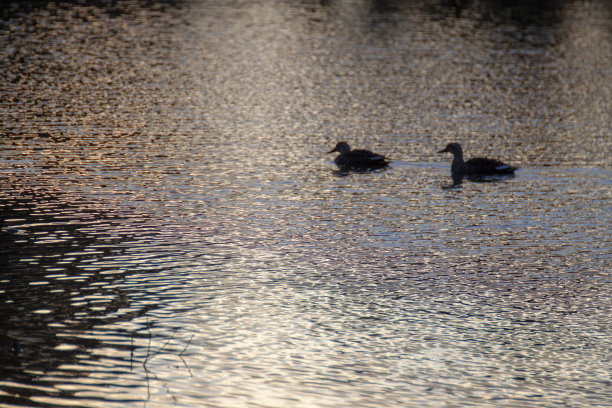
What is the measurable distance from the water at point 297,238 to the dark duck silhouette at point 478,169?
0.42 meters

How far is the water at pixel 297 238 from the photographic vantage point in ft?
43.8

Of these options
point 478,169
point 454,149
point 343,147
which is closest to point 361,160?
point 343,147

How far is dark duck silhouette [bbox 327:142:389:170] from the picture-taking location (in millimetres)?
28703

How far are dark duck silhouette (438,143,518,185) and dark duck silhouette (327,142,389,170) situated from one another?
7.16 ft

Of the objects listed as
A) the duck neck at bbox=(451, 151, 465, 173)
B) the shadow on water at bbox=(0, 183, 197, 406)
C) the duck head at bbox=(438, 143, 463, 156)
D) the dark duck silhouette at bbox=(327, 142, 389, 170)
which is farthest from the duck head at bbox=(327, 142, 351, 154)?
the shadow on water at bbox=(0, 183, 197, 406)

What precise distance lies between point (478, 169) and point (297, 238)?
932cm

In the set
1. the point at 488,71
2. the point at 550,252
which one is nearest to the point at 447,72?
the point at 488,71

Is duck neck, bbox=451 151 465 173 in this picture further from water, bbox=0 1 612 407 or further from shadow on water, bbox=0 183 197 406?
shadow on water, bbox=0 183 197 406

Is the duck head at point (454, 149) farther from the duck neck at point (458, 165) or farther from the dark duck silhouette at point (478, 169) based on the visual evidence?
the duck neck at point (458, 165)

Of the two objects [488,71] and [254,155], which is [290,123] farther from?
[488,71]

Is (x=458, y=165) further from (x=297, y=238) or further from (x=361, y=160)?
(x=297, y=238)

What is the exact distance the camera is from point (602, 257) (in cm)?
1969

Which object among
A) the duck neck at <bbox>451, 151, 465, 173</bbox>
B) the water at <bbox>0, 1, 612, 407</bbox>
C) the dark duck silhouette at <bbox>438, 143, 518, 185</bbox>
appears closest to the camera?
the water at <bbox>0, 1, 612, 407</bbox>

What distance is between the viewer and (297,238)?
20547 millimetres
